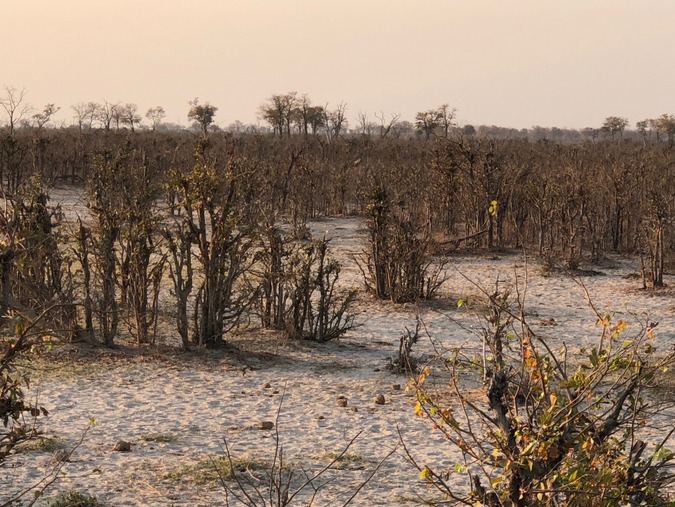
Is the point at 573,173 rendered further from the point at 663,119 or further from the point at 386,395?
the point at 663,119

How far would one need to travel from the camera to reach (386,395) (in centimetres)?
811

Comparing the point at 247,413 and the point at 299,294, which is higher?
the point at 299,294

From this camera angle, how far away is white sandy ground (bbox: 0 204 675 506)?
5.74m

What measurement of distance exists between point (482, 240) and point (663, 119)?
48.9 meters

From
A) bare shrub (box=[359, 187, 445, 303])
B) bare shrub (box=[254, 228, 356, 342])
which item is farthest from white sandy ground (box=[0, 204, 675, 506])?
bare shrub (box=[359, 187, 445, 303])

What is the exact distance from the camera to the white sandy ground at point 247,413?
18.8 ft

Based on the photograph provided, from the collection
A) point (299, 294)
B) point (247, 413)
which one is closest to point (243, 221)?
point (299, 294)

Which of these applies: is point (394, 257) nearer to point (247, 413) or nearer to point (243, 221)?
point (243, 221)

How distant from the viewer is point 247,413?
742 centimetres

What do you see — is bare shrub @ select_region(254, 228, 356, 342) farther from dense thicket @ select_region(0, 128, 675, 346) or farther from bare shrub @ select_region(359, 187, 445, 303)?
bare shrub @ select_region(359, 187, 445, 303)

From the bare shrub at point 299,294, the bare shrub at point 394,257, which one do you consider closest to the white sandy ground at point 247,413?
the bare shrub at point 299,294

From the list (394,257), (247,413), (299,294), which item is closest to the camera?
(247,413)

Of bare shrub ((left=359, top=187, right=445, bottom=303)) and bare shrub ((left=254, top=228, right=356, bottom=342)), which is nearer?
bare shrub ((left=254, top=228, right=356, bottom=342))

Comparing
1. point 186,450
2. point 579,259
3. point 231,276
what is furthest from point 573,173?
point 186,450
